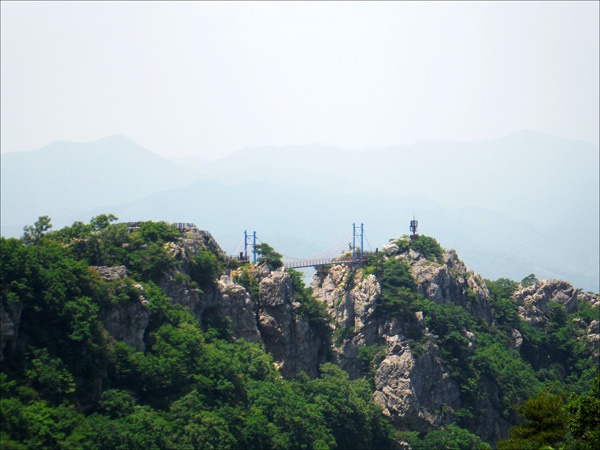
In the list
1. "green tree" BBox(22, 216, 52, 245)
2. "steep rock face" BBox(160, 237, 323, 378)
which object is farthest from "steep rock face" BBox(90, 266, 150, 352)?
"steep rock face" BBox(160, 237, 323, 378)

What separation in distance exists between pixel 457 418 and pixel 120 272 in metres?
30.8

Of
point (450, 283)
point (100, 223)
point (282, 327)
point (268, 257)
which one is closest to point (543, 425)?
point (282, 327)

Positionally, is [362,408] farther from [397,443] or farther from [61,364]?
[61,364]

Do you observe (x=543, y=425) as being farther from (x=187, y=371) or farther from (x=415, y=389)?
(x=415, y=389)

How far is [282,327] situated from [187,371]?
1573 cm

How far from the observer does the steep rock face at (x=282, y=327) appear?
67562 mm

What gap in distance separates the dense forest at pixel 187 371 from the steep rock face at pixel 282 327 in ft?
4.00

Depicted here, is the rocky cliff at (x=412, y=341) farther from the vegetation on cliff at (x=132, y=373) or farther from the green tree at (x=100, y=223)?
the green tree at (x=100, y=223)

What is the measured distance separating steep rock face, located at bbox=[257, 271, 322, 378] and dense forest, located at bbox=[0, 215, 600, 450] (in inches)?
48.0

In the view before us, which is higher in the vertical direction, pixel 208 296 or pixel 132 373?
pixel 208 296

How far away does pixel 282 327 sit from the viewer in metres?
67.9

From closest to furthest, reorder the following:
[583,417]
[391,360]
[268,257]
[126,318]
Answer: [583,417] < [126,318] < [268,257] < [391,360]

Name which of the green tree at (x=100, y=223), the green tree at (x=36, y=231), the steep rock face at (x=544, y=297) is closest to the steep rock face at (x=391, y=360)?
the steep rock face at (x=544, y=297)

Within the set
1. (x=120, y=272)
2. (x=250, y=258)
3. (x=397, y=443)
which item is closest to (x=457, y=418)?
(x=397, y=443)
